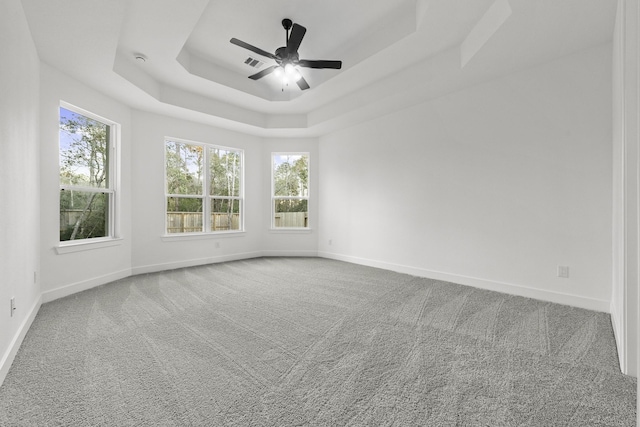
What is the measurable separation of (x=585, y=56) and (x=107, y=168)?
6151mm

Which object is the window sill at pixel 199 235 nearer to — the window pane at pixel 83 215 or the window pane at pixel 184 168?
the window pane at pixel 184 168

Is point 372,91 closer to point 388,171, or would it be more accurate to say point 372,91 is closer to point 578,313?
point 388,171

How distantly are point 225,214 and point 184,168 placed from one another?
1.20 metres

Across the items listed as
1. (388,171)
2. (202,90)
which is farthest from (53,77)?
(388,171)

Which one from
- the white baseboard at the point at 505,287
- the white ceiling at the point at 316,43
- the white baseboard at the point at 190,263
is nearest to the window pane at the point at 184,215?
the white baseboard at the point at 190,263

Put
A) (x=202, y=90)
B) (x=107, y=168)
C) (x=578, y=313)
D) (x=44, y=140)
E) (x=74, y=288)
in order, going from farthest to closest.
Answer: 1. (x=202, y=90)
2. (x=107, y=168)
3. (x=74, y=288)
4. (x=44, y=140)
5. (x=578, y=313)

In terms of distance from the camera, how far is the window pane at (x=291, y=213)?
661 cm

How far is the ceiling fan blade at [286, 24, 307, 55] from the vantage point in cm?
296

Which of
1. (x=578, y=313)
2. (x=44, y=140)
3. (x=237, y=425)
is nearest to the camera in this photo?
(x=237, y=425)

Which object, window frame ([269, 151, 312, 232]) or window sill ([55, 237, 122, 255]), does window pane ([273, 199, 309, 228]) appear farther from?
window sill ([55, 237, 122, 255])

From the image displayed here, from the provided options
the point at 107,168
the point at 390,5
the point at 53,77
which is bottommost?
the point at 107,168

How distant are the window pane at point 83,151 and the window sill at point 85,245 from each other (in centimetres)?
78

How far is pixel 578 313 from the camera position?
294 cm

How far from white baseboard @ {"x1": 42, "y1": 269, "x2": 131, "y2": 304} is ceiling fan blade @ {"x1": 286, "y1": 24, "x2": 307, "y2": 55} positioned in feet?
12.7
